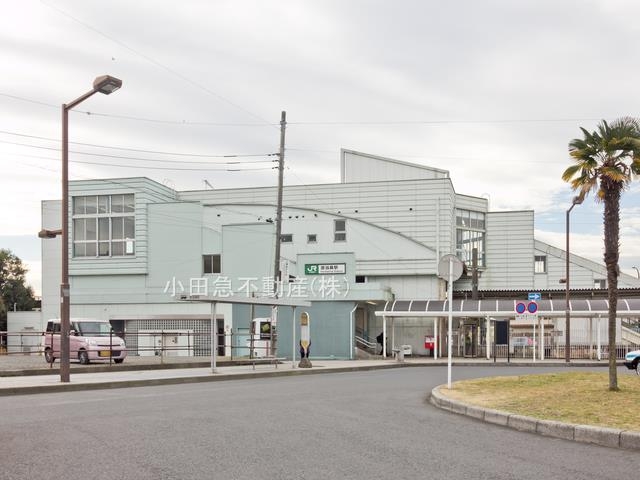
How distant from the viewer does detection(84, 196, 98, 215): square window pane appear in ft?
172

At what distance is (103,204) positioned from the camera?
5228 cm

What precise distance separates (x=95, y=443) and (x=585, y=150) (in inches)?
488

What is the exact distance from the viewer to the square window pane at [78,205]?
52.8m

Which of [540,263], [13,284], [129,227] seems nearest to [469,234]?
[540,263]

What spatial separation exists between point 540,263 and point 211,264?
28002 millimetres

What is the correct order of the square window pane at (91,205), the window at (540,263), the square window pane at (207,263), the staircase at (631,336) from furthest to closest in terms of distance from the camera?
the window at (540,263) → the square window pane at (91,205) → the square window pane at (207,263) → the staircase at (631,336)

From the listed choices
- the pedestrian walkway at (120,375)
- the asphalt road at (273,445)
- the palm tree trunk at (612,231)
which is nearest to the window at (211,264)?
the pedestrian walkway at (120,375)

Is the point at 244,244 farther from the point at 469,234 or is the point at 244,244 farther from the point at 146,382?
the point at 146,382

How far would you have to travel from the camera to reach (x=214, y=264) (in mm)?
50969

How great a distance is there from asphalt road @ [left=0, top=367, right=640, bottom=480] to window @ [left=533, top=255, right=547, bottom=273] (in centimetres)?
4873

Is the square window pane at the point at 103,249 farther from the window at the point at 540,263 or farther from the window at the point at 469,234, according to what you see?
the window at the point at 540,263

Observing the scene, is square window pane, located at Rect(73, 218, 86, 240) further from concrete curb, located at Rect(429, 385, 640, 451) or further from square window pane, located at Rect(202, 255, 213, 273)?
concrete curb, located at Rect(429, 385, 640, 451)

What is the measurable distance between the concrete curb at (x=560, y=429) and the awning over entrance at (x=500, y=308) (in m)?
27.0

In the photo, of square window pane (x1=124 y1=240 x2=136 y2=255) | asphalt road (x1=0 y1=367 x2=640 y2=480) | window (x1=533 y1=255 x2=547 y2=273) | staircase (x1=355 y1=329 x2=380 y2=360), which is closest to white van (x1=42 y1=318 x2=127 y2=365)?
asphalt road (x1=0 y1=367 x2=640 y2=480)
